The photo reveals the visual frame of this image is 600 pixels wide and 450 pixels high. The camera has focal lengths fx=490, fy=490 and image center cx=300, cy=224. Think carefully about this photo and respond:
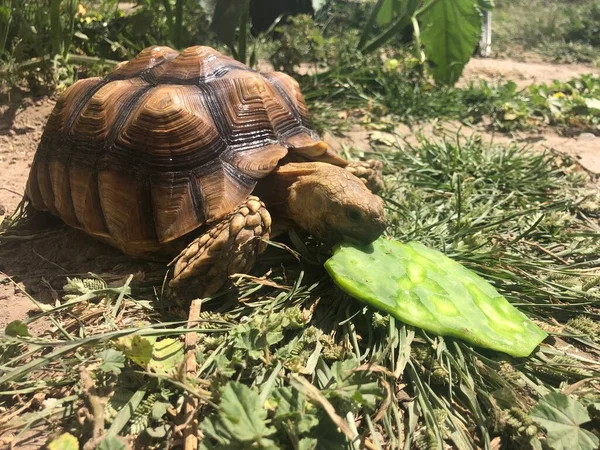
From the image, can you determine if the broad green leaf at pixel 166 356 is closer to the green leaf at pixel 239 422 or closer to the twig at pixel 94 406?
the twig at pixel 94 406

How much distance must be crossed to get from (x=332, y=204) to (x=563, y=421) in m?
1.01

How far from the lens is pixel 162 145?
1915mm

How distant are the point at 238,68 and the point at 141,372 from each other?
1.39 metres

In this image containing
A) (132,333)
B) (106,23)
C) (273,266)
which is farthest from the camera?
(106,23)

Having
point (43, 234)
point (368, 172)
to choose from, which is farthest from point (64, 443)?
point (368, 172)

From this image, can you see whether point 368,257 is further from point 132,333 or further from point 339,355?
point 132,333

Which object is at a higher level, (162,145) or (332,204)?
(162,145)

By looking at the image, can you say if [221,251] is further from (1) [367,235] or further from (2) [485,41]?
(2) [485,41]

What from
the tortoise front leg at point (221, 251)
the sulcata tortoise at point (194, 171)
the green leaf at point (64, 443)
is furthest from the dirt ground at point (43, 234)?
the green leaf at point (64, 443)

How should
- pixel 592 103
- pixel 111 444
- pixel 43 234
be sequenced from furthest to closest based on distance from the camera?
pixel 592 103, pixel 43 234, pixel 111 444

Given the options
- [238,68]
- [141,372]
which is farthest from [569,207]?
[141,372]

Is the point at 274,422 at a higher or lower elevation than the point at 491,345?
higher

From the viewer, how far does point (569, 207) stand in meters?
Result: 2.76

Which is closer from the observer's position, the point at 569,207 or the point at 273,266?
the point at 273,266
